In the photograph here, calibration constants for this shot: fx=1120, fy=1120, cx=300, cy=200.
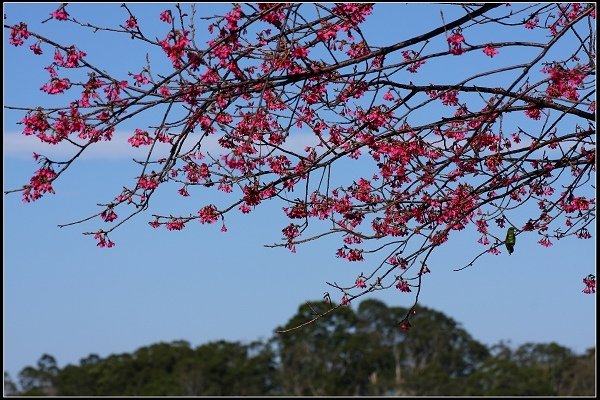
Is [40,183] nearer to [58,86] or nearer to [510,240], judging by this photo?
[58,86]

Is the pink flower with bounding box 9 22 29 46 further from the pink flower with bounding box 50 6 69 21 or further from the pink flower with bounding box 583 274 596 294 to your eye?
the pink flower with bounding box 583 274 596 294

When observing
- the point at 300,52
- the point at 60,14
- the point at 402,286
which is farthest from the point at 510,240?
the point at 60,14

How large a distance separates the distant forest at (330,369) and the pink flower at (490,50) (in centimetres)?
4091

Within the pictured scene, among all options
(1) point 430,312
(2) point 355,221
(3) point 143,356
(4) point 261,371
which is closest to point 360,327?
(1) point 430,312

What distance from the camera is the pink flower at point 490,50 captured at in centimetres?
663

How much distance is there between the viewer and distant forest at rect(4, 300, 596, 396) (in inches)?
1932

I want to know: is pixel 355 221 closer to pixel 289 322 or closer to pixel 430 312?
pixel 289 322

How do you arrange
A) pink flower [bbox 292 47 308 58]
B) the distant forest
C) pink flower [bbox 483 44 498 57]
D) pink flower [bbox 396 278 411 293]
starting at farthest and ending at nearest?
the distant forest, pink flower [bbox 396 278 411 293], pink flower [bbox 483 44 498 57], pink flower [bbox 292 47 308 58]

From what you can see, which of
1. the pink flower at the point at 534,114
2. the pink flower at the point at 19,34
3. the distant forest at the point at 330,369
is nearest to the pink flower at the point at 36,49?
the pink flower at the point at 19,34

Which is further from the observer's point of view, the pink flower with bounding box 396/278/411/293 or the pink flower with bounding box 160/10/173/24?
the pink flower with bounding box 396/278/411/293

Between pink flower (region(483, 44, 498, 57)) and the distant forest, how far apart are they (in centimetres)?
4091

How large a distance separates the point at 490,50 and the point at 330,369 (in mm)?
45811

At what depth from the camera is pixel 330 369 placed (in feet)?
169

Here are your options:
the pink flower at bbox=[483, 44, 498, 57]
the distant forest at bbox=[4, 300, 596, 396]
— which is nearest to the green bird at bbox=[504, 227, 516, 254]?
the pink flower at bbox=[483, 44, 498, 57]
